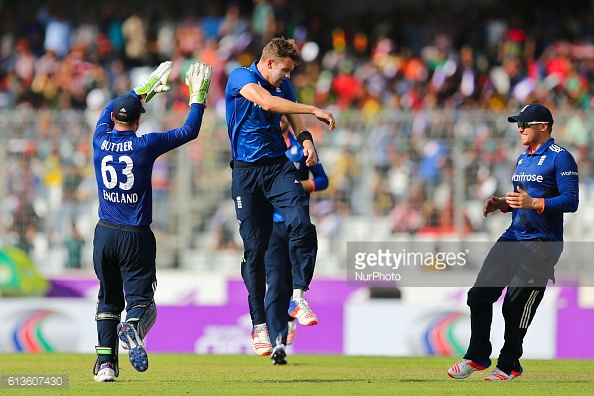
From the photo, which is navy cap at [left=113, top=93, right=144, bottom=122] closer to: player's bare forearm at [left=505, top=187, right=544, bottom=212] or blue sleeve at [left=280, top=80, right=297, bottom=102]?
blue sleeve at [left=280, top=80, right=297, bottom=102]

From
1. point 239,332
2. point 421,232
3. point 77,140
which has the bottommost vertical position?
point 239,332

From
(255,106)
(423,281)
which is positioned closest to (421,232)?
(423,281)

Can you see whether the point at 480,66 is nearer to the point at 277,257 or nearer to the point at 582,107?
the point at 582,107

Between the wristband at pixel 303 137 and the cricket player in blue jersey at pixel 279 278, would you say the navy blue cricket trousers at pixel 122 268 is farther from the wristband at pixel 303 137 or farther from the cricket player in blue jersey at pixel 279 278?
the cricket player in blue jersey at pixel 279 278

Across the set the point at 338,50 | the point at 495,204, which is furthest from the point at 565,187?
the point at 338,50

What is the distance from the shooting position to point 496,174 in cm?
1852

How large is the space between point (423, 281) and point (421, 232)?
0.81m

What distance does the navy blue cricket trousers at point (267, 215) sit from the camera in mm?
10734

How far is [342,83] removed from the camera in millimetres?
22672

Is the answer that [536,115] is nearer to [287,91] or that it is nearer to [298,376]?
[287,91]

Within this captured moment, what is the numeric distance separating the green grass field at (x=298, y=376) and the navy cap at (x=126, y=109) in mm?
2368

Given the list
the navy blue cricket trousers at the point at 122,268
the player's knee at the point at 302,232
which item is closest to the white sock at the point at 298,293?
the player's knee at the point at 302,232

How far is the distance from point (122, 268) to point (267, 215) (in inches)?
62.2

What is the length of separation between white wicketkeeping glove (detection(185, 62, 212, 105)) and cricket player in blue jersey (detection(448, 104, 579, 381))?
285 cm
